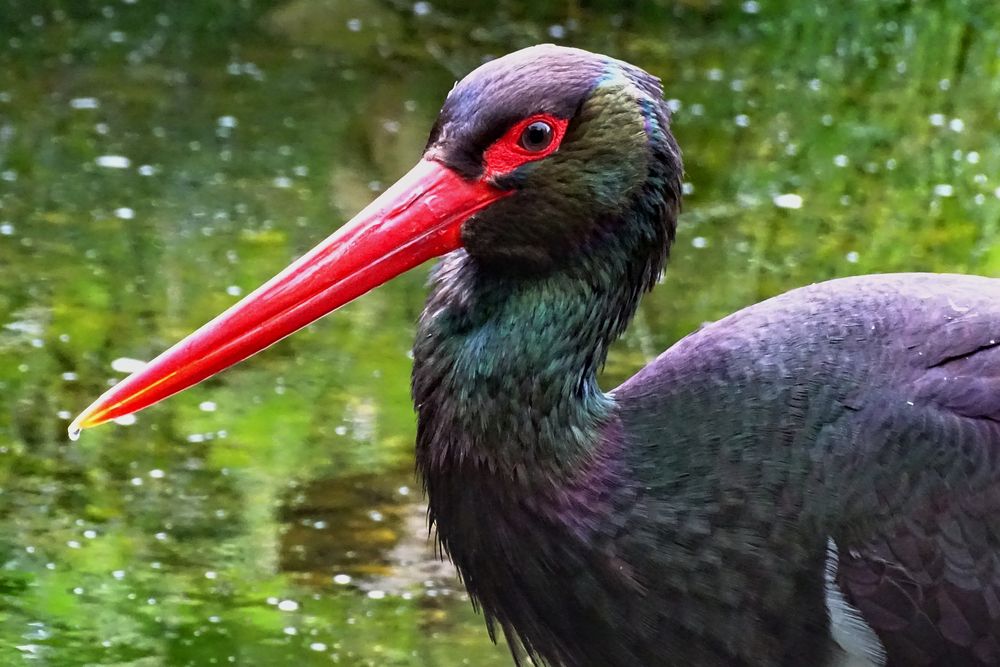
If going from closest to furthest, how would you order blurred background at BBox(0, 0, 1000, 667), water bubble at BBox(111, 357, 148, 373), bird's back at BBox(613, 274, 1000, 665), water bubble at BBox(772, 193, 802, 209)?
bird's back at BBox(613, 274, 1000, 665), blurred background at BBox(0, 0, 1000, 667), water bubble at BBox(111, 357, 148, 373), water bubble at BBox(772, 193, 802, 209)

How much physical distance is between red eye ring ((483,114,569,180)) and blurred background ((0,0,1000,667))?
1.47 meters

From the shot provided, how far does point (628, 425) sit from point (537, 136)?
0.51m

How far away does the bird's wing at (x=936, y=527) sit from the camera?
2.49 m

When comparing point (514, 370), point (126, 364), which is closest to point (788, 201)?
point (126, 364)

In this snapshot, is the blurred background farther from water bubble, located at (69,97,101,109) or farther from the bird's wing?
the bird's wing

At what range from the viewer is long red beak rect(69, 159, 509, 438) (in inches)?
98.7

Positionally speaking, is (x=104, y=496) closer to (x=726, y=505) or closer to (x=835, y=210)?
(x=726, y=505)

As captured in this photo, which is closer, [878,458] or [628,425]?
[878,458]

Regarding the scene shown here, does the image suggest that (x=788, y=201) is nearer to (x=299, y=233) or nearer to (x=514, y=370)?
(x=299, y=233)


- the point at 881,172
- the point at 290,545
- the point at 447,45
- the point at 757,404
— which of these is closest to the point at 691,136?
the point at 881,172

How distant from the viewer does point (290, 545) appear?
3979 millimetres

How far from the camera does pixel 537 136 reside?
2535mm

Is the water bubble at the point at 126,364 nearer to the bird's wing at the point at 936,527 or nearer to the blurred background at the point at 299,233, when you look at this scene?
the blurred background at the point at 299,233

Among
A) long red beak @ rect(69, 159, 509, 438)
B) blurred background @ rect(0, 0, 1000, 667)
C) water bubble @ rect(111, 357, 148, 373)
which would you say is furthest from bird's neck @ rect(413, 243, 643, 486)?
water bubble @ rect(111, 357, 148, 373)
